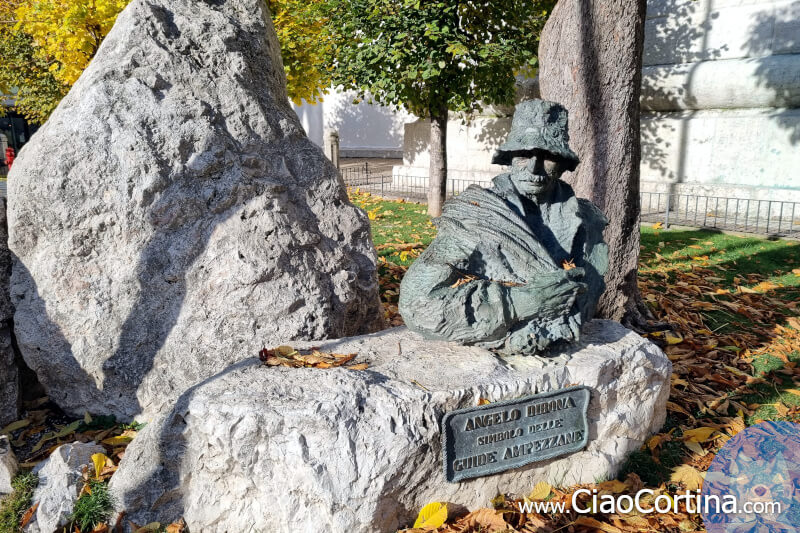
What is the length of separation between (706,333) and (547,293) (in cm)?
353

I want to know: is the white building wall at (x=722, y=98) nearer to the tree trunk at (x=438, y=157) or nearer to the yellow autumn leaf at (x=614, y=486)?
the tree trunk at (x=438, y=157)

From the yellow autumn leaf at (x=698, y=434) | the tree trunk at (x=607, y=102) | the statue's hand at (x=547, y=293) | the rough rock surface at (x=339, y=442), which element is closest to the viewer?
the rough rock surface at (x=339, y=442)

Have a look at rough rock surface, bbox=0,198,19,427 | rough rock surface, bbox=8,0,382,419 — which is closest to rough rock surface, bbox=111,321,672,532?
rough rock surface, bbox=8,0,382,419

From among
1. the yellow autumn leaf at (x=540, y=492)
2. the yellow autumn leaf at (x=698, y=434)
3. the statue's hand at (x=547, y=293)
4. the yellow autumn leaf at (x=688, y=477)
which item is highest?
the statue's hand at (x=547, y=293)

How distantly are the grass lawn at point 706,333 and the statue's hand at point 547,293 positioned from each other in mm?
1008

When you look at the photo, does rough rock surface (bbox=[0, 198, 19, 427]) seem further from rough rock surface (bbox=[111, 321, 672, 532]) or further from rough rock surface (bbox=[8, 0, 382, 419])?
rough rock surface (bbox=[111, 321, 672, 532])

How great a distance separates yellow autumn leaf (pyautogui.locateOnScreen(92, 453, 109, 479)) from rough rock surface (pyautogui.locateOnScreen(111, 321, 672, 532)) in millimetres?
268

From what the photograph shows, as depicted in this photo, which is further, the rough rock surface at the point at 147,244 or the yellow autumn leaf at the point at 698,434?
the rough rock surface at the point at 147,244

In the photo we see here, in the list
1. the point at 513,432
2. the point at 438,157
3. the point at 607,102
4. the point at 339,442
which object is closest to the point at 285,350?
the point at 339,442

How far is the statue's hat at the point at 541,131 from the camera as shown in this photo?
3336mm

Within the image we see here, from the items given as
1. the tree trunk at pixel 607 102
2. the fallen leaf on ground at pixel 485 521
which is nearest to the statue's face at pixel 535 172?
the fallen leaf on ground at pixel 485 521

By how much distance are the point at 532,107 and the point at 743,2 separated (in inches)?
388

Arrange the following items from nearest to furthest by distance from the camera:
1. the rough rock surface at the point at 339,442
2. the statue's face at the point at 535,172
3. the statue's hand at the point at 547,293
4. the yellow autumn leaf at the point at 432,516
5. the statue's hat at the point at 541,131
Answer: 1. the rough rock surface at the point at 339,442
2. the yellow autumn leaf at the point at 432,516
3. the statue's hand at the point at 547,293
4. the statue's hat at the point at 541,131
5. the statue's face at the point at 535,172

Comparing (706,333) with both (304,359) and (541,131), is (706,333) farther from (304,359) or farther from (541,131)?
(304,359)
